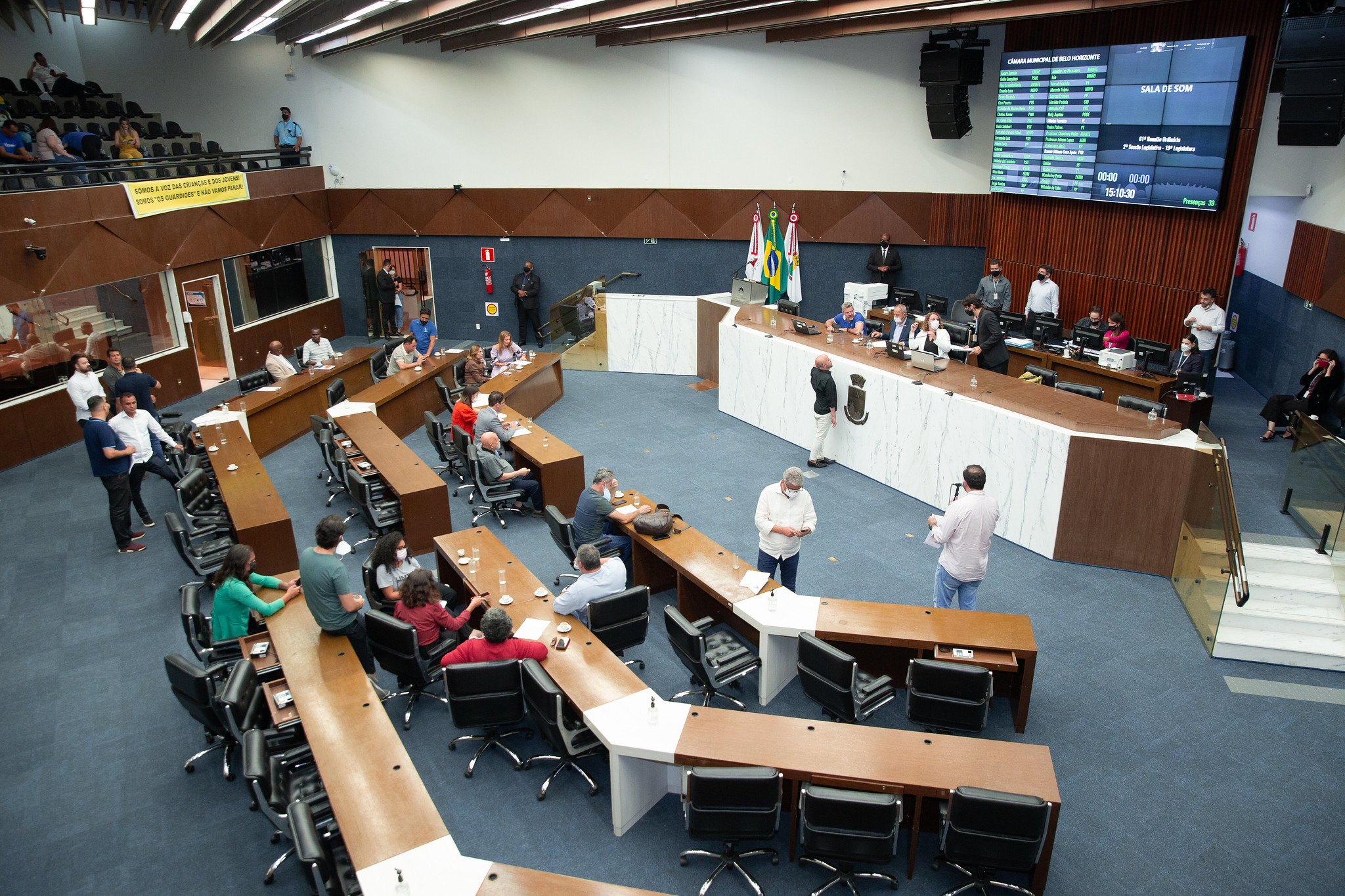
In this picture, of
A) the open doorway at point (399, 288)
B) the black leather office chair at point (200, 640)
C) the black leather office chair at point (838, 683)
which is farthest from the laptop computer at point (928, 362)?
the open doorway at point (399, 288)

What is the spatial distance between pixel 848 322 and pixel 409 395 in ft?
21.6

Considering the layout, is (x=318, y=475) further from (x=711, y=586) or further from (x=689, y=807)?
(x=689, y=807)

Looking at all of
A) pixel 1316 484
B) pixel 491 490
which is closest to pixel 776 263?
pixel 491 490

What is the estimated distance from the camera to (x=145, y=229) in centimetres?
1315

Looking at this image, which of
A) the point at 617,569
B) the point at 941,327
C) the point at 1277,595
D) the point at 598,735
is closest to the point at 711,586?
the point at 617,569

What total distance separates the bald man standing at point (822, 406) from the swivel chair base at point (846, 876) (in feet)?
21.8

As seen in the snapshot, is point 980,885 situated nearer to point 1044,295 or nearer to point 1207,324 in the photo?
point 1207,324

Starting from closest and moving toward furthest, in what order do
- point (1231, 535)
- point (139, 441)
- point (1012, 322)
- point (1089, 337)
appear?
1. point (1231, 535)
2. point (139, 441)
3. point (1089, 337)
4. point (1012, 322)

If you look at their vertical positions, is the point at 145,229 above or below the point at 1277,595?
above

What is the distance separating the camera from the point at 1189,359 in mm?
11117

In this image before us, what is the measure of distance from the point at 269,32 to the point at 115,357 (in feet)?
31.4

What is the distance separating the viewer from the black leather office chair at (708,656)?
6.00 metres

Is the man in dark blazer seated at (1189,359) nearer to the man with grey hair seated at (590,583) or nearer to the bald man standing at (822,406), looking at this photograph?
the bald man standing at (822,406)

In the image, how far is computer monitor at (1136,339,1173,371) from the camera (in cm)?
1105
